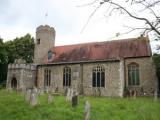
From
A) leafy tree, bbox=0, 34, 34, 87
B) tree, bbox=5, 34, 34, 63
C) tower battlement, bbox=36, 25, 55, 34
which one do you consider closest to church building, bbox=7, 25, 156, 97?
tower battlement, bbox=36, 25, 55, 34

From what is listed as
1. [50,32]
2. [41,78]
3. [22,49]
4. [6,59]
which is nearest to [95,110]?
[41,78]

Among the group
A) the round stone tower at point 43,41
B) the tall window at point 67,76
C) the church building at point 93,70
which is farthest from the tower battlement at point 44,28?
the tall window at point 67,76

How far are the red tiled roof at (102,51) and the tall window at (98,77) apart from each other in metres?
1.33

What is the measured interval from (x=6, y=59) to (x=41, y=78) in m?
13.5

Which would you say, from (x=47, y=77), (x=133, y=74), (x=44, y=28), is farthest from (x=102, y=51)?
(x=44, y=28)

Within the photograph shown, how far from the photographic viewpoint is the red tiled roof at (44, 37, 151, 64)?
26.8 metres

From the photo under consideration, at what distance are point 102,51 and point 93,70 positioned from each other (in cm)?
303

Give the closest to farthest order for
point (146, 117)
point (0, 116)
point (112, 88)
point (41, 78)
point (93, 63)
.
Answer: point (146, 117), point (0, 116), point (112, 88), point (93, 63), point (41, 78)

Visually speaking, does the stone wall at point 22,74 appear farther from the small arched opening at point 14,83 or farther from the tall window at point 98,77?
the tall window at point 98,77

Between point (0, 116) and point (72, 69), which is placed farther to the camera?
point (72, 69)

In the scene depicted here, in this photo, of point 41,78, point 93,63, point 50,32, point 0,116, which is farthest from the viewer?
point 50,32

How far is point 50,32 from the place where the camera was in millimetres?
34906

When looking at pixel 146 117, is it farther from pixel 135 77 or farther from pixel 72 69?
pixel 72 69

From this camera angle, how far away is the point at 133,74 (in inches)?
1040
